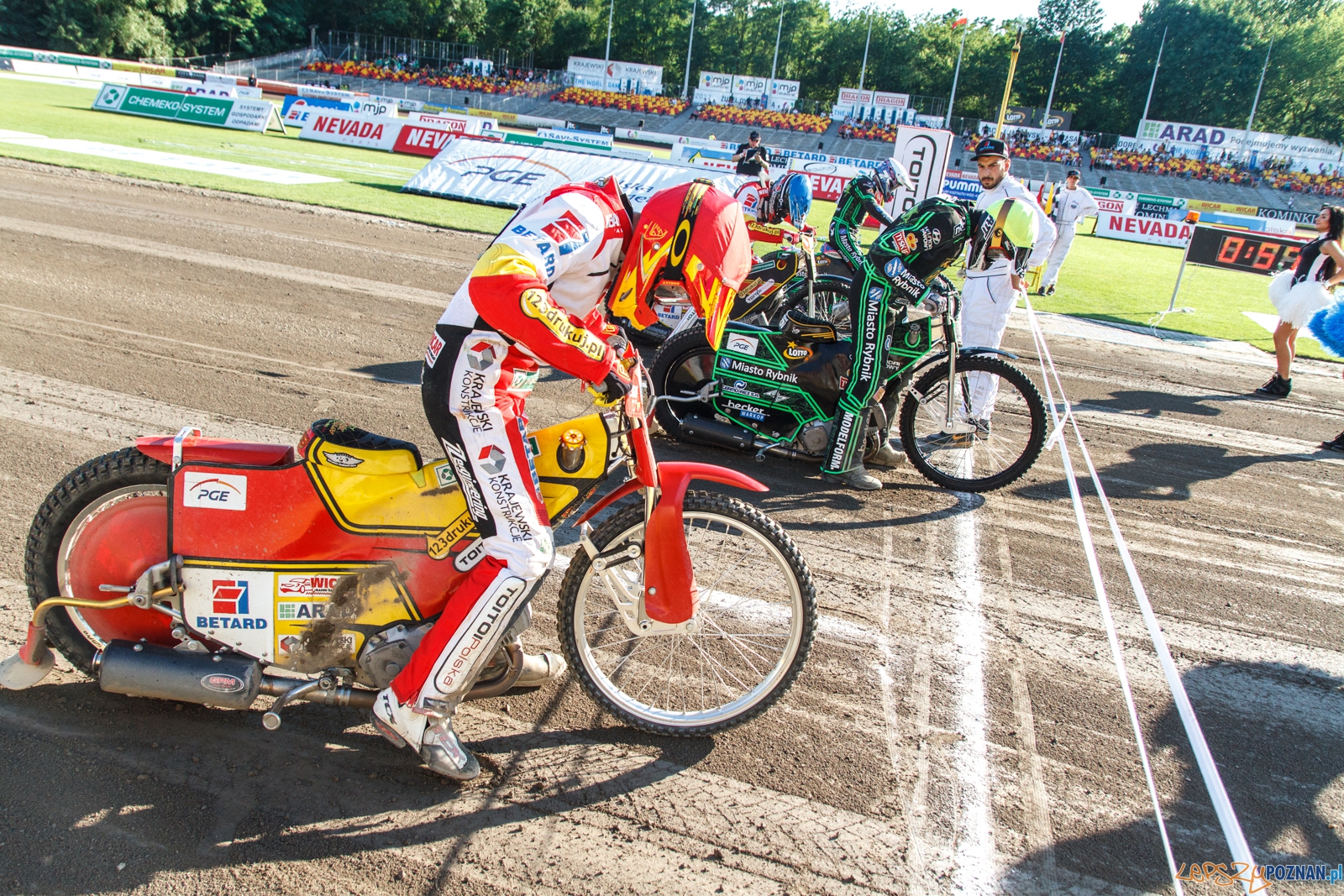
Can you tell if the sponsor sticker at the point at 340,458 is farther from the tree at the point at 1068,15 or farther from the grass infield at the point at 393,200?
the tree at the point at 1068,15

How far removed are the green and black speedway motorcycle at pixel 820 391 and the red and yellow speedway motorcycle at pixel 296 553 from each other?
299 cm

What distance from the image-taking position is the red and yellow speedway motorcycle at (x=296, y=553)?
292 centimetres

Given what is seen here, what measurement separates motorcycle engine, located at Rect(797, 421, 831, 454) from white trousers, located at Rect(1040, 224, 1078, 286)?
35.7 feet

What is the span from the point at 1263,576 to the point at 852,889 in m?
4.13

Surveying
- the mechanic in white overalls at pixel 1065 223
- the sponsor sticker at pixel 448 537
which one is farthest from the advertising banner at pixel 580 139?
the sponsor sticker at pixel 448 537

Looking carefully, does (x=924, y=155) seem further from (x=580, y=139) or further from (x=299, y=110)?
(x=580, y=139)

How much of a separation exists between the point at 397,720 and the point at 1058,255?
1554 centimetres

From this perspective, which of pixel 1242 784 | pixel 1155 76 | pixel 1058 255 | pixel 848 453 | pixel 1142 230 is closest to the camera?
pixel 1242 784

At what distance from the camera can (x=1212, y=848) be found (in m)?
2.96

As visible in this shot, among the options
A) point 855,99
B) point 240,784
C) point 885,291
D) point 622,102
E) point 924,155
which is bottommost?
point 240,784

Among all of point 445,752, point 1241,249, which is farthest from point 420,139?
point 445,752

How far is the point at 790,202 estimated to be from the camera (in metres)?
8.55

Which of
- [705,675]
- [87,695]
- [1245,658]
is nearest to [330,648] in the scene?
[87,695]

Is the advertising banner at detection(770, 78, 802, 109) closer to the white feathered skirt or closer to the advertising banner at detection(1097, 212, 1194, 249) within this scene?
the advertising banner at detection(1097, 212, 1194, 249)
